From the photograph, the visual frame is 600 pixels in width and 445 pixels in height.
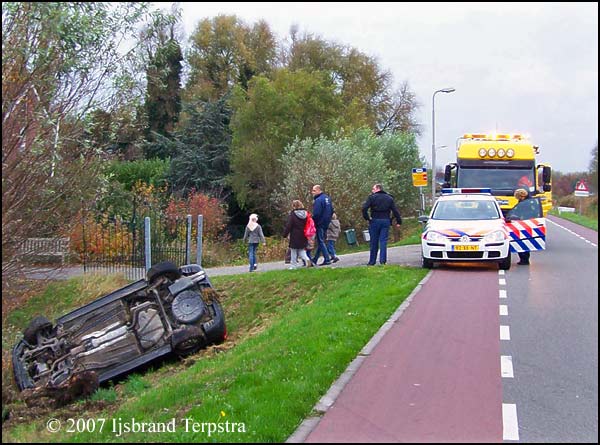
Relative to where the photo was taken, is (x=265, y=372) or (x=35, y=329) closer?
(x=265, y=372)

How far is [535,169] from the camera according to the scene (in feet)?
75.1

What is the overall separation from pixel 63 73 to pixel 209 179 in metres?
35.0

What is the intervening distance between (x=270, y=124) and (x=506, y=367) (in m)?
34.0

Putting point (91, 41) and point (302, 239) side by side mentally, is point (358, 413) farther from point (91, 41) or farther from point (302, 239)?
point (302, 239)

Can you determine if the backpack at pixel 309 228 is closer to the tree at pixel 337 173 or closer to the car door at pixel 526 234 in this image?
the car door at pixel 526 234

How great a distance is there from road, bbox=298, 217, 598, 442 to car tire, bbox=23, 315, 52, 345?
589 centimetres

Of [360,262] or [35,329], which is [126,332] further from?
[360,262]

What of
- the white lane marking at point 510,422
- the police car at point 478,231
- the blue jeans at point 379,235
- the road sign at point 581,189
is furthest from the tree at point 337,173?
the white lane marking at point 510,422

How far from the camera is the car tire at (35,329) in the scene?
40.5 feet

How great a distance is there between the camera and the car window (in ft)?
57.5

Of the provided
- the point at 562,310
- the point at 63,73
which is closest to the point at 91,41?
the point at 63,73

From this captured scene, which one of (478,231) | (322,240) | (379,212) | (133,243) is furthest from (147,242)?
(478,231)

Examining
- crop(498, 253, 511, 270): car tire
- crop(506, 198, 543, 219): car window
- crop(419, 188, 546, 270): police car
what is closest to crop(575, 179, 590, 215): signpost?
crop(506, 198, 543, 219): car window

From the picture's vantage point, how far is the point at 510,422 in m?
6.80
